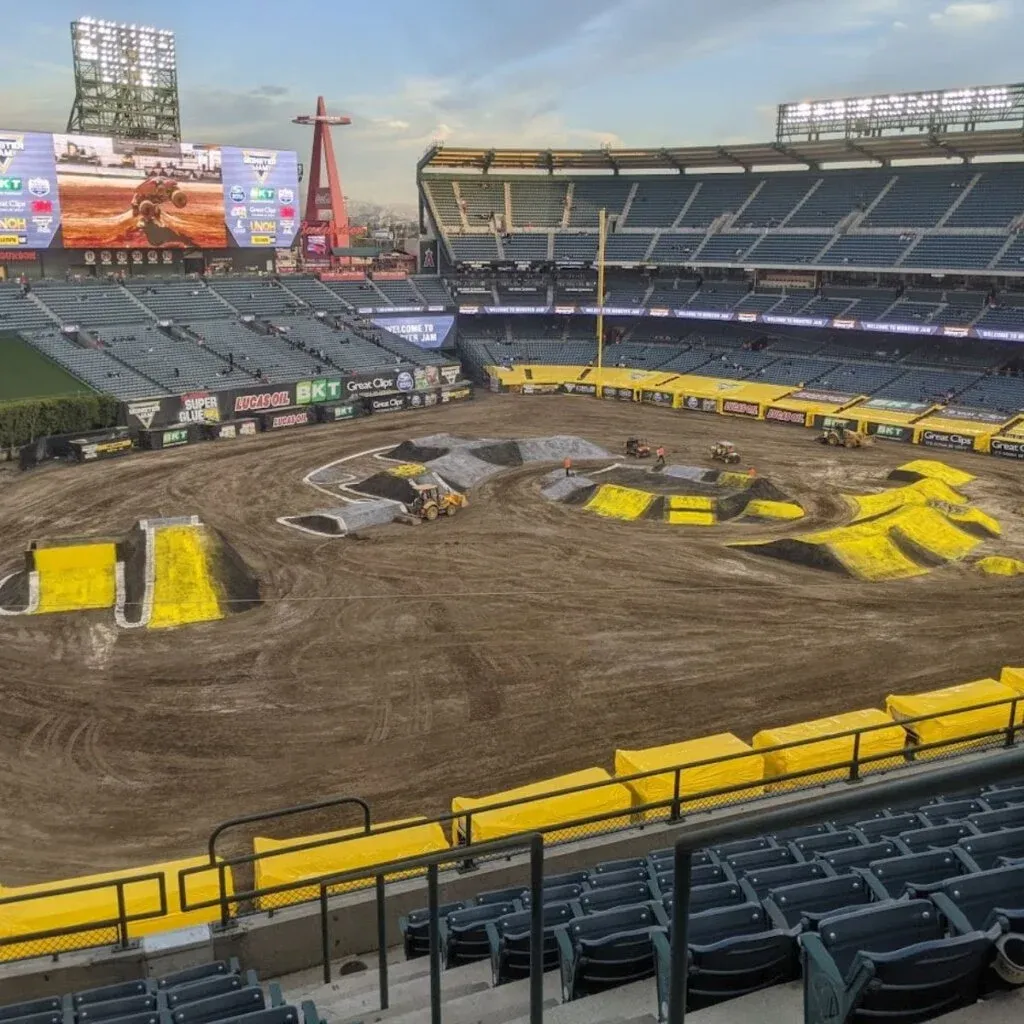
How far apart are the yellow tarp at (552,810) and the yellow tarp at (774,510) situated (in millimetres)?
26789

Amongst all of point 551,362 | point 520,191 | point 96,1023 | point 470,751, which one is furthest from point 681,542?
point 520,191

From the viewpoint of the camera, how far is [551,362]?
77.4 meters

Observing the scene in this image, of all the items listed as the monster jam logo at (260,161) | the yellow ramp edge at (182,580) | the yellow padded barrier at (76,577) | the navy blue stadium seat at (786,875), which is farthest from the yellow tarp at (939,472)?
the monster jam logo at (260,161)

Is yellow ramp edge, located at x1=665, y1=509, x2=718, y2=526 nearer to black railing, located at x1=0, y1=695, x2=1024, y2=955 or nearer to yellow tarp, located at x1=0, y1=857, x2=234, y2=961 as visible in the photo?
black railing, located at x1=0, y1=695, x2=1024, y2=955

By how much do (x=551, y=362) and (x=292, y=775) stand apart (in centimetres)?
6090

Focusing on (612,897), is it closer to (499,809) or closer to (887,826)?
(887,826)

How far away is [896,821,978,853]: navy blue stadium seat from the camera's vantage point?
30.2 ft

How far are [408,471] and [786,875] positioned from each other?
36.7m

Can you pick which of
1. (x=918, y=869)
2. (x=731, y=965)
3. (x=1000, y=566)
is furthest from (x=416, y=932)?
(x=1000, y=566)

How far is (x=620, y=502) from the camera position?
4116 cm

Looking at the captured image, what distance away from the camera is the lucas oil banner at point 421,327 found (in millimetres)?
76562

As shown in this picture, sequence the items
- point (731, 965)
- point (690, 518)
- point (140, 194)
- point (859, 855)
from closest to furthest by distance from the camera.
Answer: point (731, 965) → point (859, 855) → point (690, 518) → point (140, 194)

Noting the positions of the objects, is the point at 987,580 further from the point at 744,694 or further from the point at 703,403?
the point at 703,403

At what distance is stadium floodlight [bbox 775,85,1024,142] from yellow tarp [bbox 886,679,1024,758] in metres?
62.1
